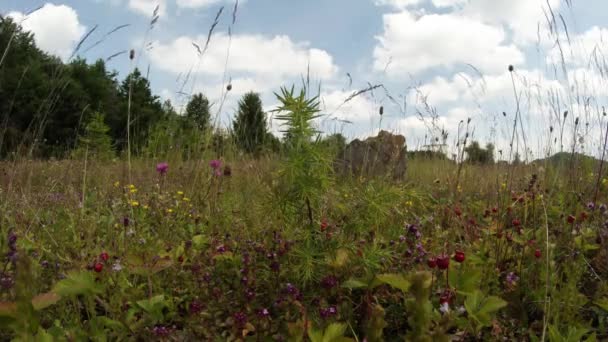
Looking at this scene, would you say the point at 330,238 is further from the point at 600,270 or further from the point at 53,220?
the point at 53,220

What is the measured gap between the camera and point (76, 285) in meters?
1.50

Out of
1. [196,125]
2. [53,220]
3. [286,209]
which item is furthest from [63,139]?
[286,209]

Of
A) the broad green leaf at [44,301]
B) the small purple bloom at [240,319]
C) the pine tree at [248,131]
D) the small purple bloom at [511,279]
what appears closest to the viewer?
the broad green leaf at [44,301]

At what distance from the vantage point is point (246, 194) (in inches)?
132

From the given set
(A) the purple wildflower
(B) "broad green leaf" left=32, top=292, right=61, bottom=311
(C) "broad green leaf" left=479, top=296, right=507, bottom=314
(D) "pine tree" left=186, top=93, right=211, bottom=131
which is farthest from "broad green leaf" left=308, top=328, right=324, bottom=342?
(D) "pine tree" left=186, top=93, right=211, bottom=131

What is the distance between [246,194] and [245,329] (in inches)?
71.6

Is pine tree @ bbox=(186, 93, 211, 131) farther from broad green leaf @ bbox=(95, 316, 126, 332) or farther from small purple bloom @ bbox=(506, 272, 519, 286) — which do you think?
small purple bloom @ bbox=(506, 272, 519, 286)

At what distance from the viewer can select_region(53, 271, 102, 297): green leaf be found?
149 cm

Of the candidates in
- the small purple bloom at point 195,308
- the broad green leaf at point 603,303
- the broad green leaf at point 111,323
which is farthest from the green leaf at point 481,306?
the broad green leaf at point 111,323

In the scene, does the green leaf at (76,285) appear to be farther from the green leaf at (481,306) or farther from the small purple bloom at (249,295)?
the green leaf at (481,306)

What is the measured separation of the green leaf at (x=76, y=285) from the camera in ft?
4.87

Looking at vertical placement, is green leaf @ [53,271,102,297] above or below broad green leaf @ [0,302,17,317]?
above

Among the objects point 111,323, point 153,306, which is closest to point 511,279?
point 153,306

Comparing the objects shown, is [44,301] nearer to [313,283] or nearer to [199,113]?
[313,283]
